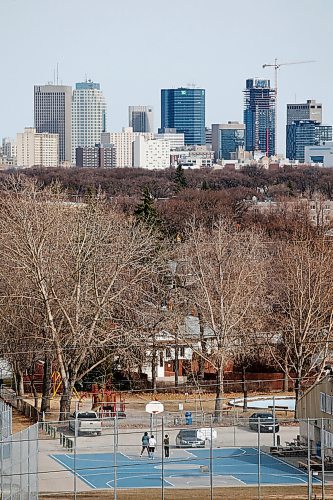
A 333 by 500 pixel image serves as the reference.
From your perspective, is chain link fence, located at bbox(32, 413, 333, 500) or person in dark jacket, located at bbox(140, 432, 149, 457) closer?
chain link fence, located at bbox(32, 413, 333, 500)

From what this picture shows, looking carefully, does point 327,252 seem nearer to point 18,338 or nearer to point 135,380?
point 135,380

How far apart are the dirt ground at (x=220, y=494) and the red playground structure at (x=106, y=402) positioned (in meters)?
10.1

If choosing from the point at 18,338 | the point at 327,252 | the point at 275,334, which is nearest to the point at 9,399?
the point at 18,338

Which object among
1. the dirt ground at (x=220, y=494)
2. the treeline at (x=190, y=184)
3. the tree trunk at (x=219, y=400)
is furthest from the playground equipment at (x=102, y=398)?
the treeline at (x=190, y=184)

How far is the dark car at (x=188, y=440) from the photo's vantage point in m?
40.7

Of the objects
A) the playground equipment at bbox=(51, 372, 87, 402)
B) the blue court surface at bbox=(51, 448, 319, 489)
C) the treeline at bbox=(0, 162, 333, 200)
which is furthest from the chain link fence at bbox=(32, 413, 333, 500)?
the treeline at bbox=(0, 162, 333, 200)

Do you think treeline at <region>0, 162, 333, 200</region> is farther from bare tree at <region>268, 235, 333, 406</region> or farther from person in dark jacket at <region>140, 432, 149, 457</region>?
person in dark jacket at <region>140, 432, 149, 457</region>

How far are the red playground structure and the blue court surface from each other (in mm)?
5236

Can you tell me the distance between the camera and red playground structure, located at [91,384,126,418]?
45.6 m

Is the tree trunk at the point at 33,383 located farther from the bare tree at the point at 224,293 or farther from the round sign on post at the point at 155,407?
the bare tree at the point at 224,293

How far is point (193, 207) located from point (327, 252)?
5271cm

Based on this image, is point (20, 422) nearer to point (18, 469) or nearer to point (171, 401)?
point (171, 401)

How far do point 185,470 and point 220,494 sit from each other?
3958 millimetres

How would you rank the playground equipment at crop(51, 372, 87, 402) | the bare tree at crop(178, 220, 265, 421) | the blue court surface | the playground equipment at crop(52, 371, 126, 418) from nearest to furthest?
1. the blue court surface
2. the playground equipment at crop(52, 371, 126, 418)
3. the bare tree at crop(178, 220, 265, 421)
4. the playground equipment at crop(51, 372, 87, 402)
